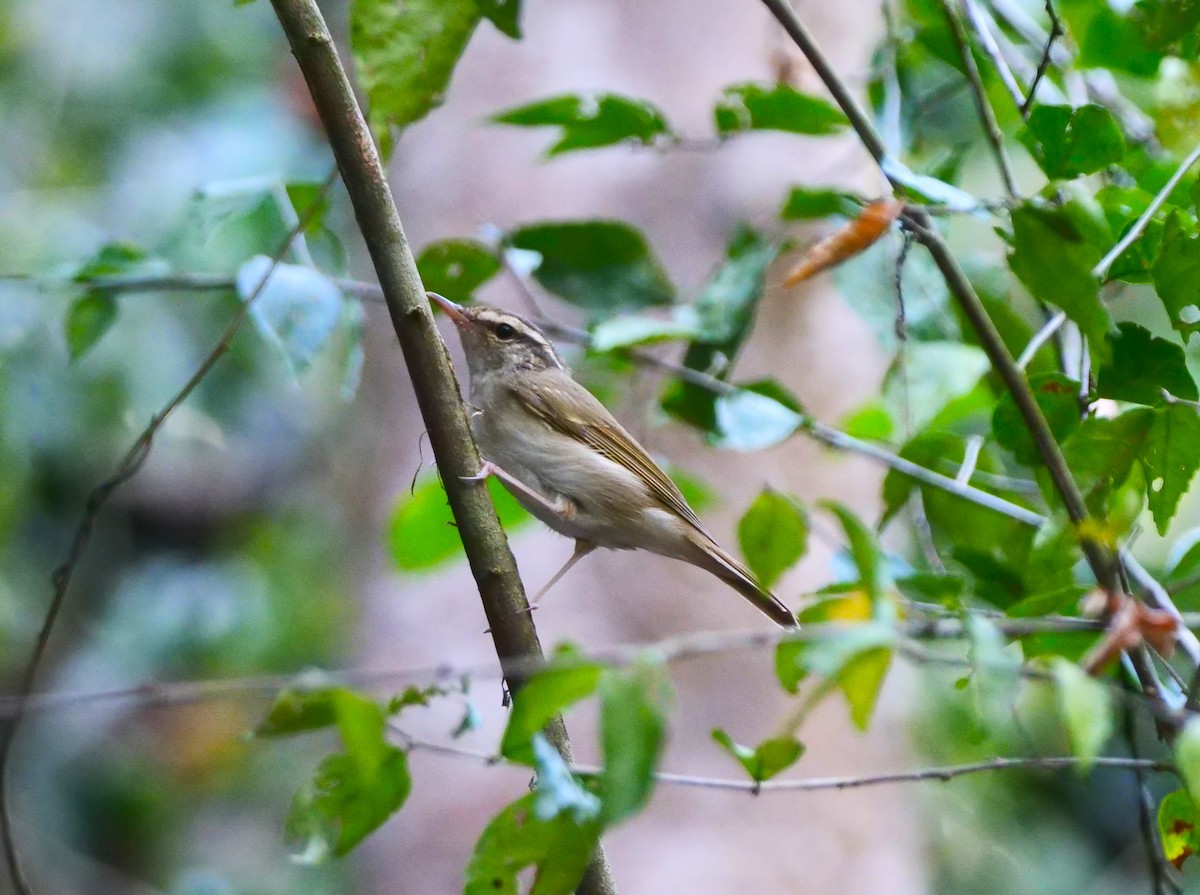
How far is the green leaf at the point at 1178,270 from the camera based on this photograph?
1.71 m

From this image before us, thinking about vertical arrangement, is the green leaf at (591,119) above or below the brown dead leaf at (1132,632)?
below

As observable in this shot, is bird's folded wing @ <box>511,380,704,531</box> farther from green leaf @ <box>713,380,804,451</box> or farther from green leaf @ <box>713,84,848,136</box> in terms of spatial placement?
green leaf @ <box>713,84,848,136</box>

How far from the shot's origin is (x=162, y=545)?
22.9 ft

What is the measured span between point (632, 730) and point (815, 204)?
197cm

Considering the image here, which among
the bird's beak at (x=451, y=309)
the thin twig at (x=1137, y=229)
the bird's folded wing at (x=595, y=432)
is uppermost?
the thin twig at (x=1137, y=229)

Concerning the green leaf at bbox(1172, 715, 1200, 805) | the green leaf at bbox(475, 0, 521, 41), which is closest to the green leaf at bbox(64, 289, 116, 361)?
the green leaf at bbox(475, 0, 521, 41)

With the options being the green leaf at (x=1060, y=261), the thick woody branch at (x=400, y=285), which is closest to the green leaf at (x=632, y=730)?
the thick woody branch at (x=400, y=285)

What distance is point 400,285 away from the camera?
1.80 metres

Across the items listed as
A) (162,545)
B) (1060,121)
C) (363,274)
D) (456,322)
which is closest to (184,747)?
(162,545)

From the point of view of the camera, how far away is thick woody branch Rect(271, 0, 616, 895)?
1782 millimetres

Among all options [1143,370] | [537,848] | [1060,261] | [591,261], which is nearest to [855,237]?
[1060,261]

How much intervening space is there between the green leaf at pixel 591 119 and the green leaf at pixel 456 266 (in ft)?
1.04

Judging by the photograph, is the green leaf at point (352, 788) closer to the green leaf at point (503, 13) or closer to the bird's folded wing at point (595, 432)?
the green leaf at point (503, 13)

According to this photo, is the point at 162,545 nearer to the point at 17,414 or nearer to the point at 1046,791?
the point at 17,414
